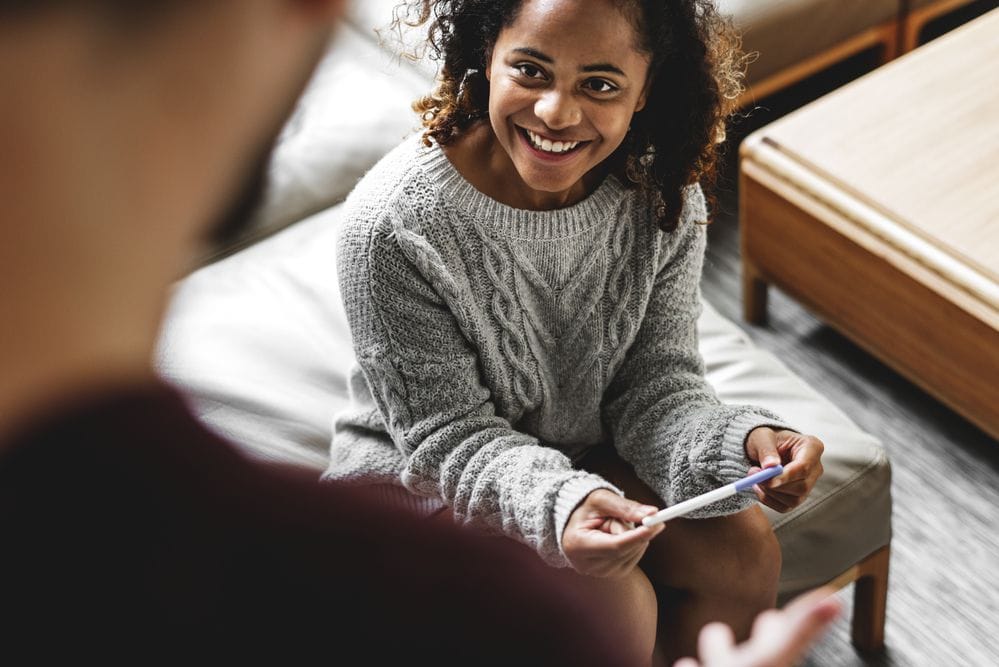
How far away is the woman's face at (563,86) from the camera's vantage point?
92 centimetres

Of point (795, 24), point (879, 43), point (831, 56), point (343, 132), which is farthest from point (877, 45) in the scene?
point (343, 132)

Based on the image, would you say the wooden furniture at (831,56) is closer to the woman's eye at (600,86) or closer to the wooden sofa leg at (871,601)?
the wooden sofa leg at (871,601)

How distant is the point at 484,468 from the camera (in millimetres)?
1039

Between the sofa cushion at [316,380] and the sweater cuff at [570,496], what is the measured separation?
34 centimetres

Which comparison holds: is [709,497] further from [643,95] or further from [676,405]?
[643,95]

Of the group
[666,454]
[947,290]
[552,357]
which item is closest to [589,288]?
[552,357]

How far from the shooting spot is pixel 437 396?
1.07 meters

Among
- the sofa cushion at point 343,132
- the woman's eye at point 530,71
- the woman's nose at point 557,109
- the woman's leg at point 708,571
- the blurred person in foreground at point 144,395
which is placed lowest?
the woman's leg at point 708,571

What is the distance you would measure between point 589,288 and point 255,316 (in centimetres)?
55

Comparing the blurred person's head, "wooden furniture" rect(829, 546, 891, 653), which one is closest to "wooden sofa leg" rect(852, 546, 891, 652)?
"wooden furniture" rect(829, 546, 891, 653)

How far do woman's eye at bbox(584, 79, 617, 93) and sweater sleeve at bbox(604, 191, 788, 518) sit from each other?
231 mm

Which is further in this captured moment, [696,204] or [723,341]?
[723,341]

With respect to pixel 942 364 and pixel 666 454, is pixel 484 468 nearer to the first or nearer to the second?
pixel 666 454

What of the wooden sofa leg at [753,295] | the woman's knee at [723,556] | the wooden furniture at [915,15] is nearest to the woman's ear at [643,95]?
the woman's knee at [723,556]
